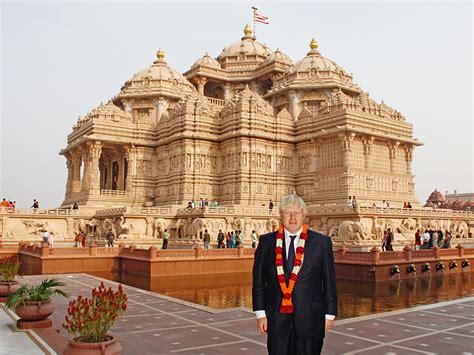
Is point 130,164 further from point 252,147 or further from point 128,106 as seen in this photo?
point 252,147

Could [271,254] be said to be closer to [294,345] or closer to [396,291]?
[294,345]

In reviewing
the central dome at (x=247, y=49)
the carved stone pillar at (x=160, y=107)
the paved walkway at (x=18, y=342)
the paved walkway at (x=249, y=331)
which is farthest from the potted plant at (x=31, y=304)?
the central dome at (x=247, y=49)

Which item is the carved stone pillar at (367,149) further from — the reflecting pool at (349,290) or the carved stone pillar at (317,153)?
the reflecting pool at (349,290)

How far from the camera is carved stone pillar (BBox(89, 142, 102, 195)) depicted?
47.5 meters

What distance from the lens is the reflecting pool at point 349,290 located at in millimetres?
17281

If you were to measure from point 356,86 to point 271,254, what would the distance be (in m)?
53.2

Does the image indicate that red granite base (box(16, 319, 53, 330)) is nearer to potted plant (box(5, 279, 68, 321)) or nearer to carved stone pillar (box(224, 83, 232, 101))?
potted plant (box(5, 279, 68, 321))

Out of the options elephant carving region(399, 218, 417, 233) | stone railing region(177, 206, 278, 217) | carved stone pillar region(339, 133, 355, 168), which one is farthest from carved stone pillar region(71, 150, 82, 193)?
elephant carving region(399, 218, 417, 233)

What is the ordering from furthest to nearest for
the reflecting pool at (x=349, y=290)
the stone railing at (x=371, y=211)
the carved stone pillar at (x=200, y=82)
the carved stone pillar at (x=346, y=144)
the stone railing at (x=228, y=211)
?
the carved stone pillar at (x=200, y=82), the carved stone pillar at (x=346, y=144), the stone railing at (x=228, y=211), the stone railing at (x=371, y=211), the reflecting pool at (x=349, y=290)

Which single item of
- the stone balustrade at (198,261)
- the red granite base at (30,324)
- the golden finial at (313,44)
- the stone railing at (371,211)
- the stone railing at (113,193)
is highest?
the golden finial at (313,44)

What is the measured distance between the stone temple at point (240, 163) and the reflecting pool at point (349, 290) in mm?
11122

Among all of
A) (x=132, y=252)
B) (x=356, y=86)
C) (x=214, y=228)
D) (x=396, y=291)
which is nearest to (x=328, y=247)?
(x=396, y=291)

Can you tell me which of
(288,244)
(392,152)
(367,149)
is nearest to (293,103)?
(367,149)

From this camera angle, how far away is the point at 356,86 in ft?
183
